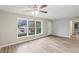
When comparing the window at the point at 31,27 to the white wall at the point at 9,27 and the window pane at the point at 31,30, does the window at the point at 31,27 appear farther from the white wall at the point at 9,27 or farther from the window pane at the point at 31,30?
the white wall at the point at 9,27

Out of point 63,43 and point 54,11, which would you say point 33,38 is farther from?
point 63,43

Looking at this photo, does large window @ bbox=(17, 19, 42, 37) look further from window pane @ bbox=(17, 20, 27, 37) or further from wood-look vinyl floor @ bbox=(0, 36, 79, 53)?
wood-look vinyl floor @ bbox=(0, 36, 79, 53)

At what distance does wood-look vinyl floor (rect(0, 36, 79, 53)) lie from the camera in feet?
8.04

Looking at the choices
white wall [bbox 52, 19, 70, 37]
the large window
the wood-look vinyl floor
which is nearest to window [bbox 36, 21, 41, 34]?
the large window

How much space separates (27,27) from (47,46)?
3.56ft

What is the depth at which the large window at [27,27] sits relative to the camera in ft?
7.30

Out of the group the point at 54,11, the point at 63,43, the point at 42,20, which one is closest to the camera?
the point at 54,11

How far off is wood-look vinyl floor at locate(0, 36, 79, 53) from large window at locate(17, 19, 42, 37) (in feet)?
1.19

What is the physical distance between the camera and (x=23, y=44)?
2697 mm

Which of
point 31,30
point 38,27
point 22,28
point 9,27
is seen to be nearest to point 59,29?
point 38,27

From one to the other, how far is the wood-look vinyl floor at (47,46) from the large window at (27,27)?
36 centimetres
